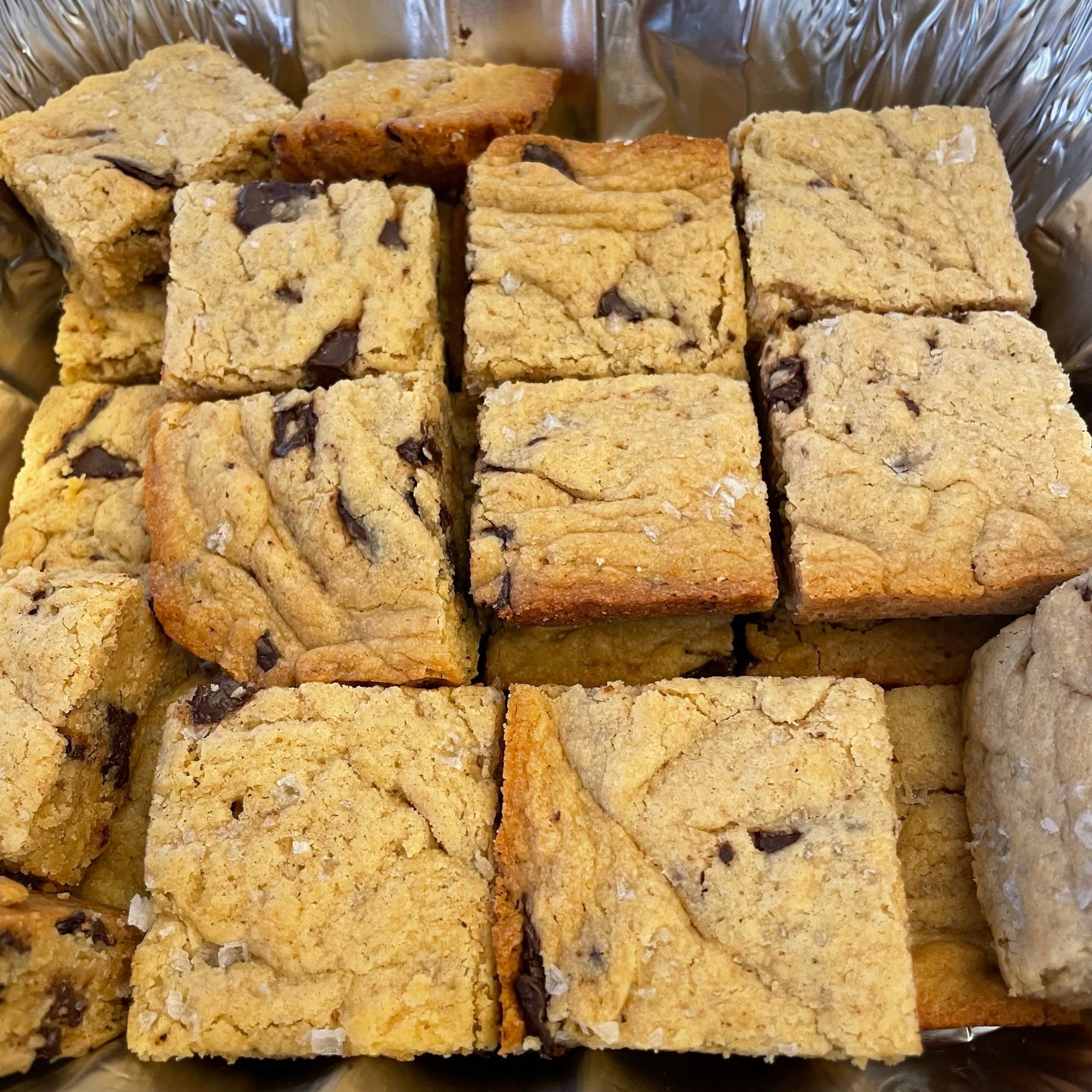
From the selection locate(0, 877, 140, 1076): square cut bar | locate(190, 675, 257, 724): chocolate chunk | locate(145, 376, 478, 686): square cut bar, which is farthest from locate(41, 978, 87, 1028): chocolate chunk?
locate(145, 376, 478, 686): square cut bar

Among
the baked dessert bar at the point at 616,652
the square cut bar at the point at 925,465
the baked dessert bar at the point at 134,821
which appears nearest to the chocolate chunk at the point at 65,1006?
the baked dessert bar at the point at 134,821

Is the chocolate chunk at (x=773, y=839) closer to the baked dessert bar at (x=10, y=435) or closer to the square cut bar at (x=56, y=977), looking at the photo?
the square cut bar at (x=56, y=977)

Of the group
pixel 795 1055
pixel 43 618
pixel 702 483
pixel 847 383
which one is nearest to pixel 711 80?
pixel 847 383

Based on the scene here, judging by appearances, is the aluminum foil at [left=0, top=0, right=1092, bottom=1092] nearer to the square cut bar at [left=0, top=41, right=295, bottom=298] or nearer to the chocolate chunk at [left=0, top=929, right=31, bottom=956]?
the square cut bar at [left=0, top=41, right=295, bottom=298]

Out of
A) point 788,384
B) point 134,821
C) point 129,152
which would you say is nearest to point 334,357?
point 129,152

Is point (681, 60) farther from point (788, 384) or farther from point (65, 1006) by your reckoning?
point (65, 1006)
